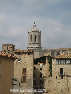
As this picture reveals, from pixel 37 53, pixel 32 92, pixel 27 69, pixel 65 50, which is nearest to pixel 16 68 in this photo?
pixel 27 69

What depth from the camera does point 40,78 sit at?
44188mm

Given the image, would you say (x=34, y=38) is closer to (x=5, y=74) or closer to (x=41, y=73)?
(x=41, y=73)

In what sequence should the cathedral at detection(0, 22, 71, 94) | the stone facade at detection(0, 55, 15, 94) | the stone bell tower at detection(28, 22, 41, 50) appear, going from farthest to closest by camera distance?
1. the stone bell tower at detection(28, 22, 41, 50)
2. the cathedral at detection(0, 22, 71, 94)
3. the stone facade at detection(0, 55, 15, 94)

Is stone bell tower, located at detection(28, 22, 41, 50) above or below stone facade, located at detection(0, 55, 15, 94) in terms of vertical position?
above

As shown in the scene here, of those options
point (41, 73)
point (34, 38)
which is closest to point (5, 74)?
point (41, 73)

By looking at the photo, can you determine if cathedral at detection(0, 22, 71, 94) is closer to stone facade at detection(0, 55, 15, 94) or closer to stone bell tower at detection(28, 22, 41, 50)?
stone facade at detection(0, 55, 15, 94)

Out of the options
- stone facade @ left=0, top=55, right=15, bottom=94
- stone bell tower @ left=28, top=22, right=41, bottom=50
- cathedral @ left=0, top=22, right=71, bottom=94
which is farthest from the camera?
stone bell tower @ left=28, top=22, right=41, bottom=50

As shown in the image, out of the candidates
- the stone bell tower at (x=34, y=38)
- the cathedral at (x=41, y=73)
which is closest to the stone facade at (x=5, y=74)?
the cathedral at (x=41, y=73)

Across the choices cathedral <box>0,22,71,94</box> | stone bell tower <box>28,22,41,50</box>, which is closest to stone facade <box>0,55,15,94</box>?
cathedral <box>0,22,71,94</box>

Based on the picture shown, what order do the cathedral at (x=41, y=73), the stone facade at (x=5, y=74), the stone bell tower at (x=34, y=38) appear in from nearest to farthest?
the stone facade at (x=5, y=74) → the cathedral at (x=41, y=73) → the stone bell tower at (x=34, y=38)

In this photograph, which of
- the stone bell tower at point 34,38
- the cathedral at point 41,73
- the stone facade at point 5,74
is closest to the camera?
the stone facade at point 5,74

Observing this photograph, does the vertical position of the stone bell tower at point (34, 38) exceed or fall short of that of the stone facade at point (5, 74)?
it exceeds it

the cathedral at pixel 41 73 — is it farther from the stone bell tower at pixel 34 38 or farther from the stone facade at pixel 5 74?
the stone bell tower at pixel 34 38

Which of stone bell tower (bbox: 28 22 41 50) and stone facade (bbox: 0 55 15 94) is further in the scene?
stone bell tower (bbox: 28 22 41 50)
